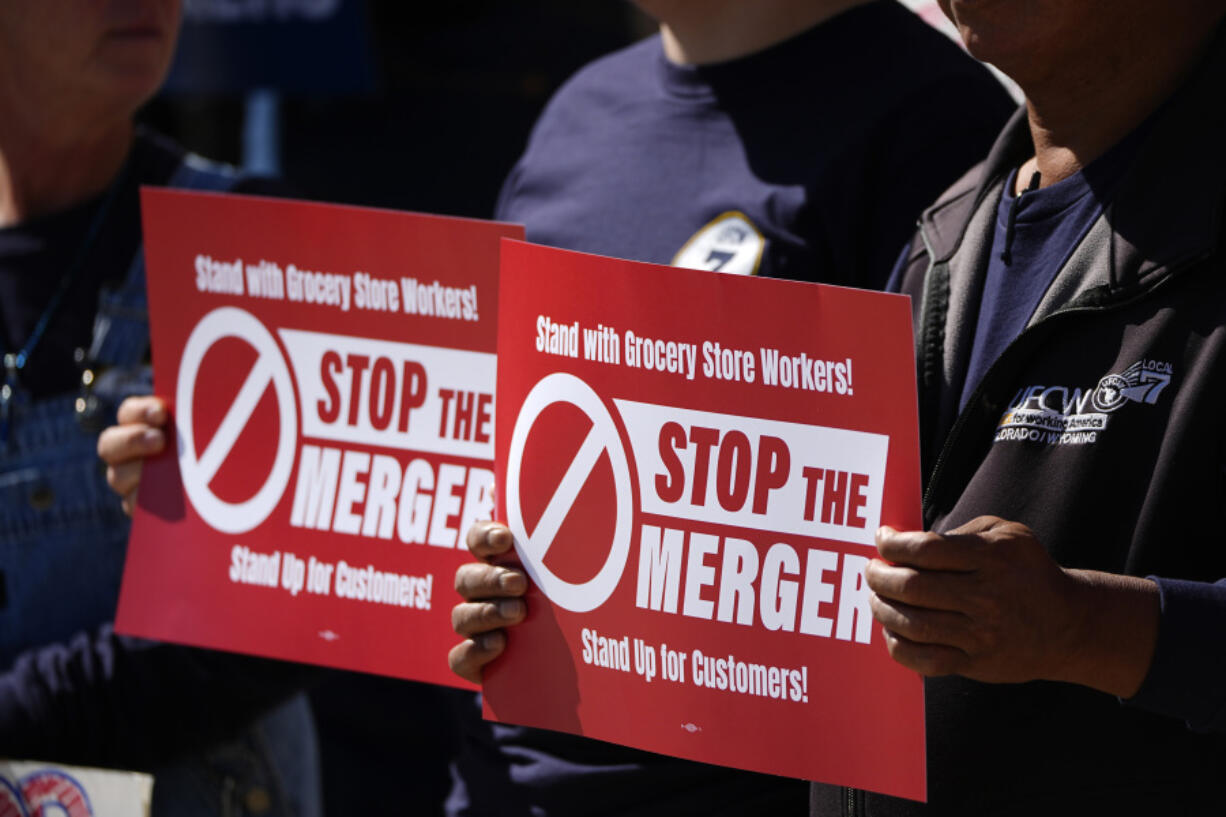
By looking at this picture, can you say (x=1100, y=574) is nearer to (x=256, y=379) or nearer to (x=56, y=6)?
(x=256, y=379)

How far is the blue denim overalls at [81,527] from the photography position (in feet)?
6.66

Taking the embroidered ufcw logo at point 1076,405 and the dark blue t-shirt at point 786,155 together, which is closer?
the embroidered ufcw logo at point 1076,405

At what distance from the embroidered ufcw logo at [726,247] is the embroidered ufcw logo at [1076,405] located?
463 millimetres

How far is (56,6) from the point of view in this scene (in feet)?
6.67

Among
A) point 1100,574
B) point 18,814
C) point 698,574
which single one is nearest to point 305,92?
point 18,814

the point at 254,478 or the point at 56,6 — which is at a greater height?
the point at 56,6

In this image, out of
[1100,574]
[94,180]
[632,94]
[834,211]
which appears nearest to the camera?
[1100,574]

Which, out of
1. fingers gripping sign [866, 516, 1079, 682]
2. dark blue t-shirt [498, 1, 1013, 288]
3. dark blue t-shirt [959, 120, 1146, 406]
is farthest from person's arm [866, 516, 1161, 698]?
dark blue t-shirt [498, 1, 1013, 288]

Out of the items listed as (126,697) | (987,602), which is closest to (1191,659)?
(987,602)

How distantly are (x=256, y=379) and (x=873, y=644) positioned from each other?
0.93 meters

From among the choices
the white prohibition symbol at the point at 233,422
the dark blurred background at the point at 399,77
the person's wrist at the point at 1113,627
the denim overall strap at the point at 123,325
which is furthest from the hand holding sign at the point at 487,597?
the dark blurred background at the point at 399,77

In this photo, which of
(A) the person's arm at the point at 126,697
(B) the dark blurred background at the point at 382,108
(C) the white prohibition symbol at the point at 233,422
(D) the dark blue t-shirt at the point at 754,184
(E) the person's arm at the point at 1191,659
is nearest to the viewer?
(E) the person's arm at the point at 1191,659

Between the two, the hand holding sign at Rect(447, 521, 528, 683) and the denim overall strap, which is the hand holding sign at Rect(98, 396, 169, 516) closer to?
the denim overall strap

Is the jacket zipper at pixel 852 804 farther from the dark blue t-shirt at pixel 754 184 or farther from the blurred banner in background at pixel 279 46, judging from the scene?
the blurred banner in background at pixel 279 46
